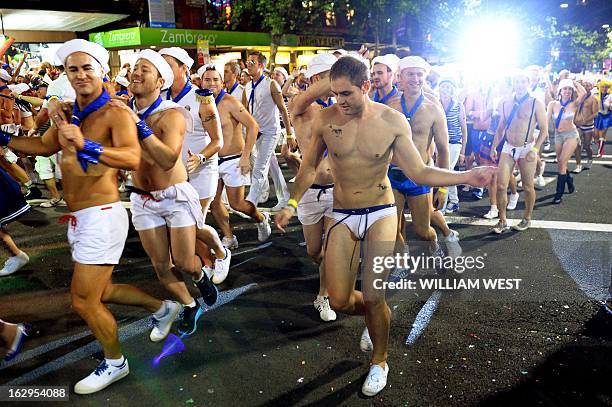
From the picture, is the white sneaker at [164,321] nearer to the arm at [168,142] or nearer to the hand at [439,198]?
the arm at [168,142]

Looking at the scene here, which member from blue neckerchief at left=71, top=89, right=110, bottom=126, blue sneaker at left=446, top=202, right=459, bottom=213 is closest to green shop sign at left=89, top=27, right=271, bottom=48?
blue sneaker at left=446, top=202, right=459, bottom=213

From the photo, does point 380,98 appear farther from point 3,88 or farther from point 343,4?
point 343,4

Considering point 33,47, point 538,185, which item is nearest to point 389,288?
point 538,185

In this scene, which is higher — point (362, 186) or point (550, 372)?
point (362, 186)

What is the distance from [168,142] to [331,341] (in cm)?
205

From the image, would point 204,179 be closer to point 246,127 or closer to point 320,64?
point 246,127

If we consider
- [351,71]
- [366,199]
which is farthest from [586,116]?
[351,71]

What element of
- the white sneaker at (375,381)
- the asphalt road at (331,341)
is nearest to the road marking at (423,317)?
the asphalt road at (331,341)

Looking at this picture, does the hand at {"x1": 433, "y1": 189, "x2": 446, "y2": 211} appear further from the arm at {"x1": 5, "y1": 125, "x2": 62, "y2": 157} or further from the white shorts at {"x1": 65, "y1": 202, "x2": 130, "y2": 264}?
the arm at {"x1": 5, "y1": 125, "x2": 62, "y2": 157}

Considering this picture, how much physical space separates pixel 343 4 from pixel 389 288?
82.2ft

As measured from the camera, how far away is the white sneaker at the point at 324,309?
455 cm

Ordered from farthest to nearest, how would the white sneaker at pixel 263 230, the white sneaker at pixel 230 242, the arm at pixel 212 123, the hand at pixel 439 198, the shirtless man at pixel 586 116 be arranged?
the shirtless man at pixel 586 116
the white sneaker at pixel 263 230
the white sneaker at pixel 230 242
the hand at pixel 439 198
the arm at pixel 212 123

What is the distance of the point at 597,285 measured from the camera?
203 inches

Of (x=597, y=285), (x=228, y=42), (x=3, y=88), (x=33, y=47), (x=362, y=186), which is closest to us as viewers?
(x=362, y=186)
